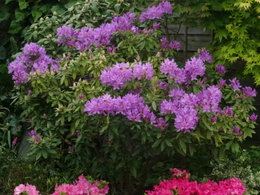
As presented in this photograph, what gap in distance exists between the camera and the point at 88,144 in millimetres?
3775

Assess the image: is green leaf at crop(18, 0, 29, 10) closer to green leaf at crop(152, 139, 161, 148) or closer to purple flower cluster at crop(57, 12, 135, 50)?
purple flower cluster at crop(57, 12, 135, 50)

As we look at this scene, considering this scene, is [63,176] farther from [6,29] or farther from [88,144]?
[6,29]

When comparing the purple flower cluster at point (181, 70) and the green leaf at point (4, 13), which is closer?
the purple flower cluster at point (181, 70)

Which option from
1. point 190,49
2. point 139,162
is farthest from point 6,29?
point 139,162

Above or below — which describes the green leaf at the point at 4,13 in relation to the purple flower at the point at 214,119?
below

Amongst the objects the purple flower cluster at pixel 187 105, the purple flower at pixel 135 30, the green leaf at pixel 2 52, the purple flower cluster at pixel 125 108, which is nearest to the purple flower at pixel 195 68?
the purple flower cluster at pixel 187 105

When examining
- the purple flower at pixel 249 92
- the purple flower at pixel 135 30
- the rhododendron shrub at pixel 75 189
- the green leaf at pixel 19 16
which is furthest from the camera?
the green leaf at pixel 19 16

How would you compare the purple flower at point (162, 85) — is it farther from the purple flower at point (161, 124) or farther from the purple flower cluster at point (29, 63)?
the purple flower cluster at point (29, 63)

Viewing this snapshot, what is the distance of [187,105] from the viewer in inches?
130

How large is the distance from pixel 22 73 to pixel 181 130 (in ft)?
4.91

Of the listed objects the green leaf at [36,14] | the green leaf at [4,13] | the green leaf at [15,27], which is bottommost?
the green leaf at [15,27]

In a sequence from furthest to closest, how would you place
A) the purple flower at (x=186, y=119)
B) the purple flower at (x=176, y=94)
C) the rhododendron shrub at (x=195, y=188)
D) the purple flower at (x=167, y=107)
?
the purple flower at (x=176, y=94) → the purple flower at (x=167, y=107) → the purple flower at (x=186, y=119) → the rhododendron shrub at (x=195, y=188)

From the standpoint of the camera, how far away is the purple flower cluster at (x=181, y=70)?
11.6 ft

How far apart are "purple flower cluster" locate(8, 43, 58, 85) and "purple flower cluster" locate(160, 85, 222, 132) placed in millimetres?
1116
